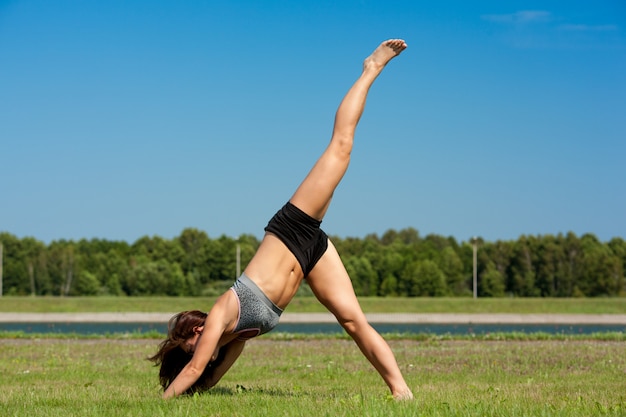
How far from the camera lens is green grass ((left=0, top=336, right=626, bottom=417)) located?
220 inches

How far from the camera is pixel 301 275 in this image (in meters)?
6.30

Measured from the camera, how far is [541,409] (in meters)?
5.41

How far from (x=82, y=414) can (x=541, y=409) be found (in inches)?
128

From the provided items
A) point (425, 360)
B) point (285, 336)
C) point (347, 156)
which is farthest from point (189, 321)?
point (285, 336)

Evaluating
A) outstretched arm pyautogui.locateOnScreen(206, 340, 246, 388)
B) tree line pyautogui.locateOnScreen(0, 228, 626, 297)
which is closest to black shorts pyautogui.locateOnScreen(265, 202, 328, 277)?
outstretched arm pyautogui.locateOnScreen(206, 340, 246, 388)

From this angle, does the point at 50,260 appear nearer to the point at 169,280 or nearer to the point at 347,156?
the point at 169,280

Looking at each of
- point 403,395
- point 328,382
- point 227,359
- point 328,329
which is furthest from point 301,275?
point 328,329

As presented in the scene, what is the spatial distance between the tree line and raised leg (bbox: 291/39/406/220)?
61282 mm

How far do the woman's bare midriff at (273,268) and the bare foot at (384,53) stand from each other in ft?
5.59

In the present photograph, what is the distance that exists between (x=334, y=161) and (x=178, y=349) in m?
2.21

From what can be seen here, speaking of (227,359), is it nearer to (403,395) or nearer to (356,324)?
(356,324)

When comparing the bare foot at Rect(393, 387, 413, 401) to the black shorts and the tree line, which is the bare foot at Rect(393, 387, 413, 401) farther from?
the tree line

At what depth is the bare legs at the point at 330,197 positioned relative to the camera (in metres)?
6.10

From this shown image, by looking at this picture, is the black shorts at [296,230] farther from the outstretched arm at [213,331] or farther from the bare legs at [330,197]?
the outstretched arm at [213,331]
